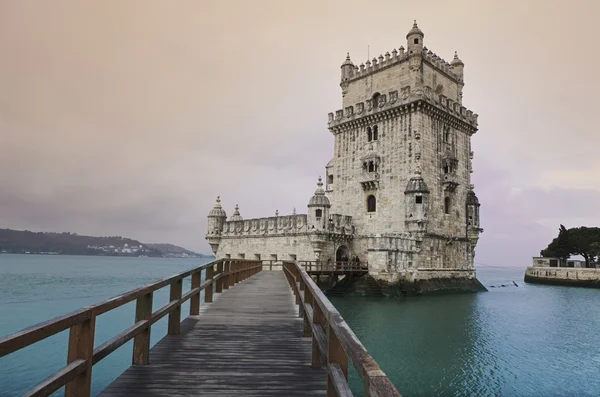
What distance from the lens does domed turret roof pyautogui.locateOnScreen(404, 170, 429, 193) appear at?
101 feet

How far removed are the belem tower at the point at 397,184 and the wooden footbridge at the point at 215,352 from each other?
22.8 metres

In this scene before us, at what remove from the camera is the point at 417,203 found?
30953 millimetres

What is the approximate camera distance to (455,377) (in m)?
12.5

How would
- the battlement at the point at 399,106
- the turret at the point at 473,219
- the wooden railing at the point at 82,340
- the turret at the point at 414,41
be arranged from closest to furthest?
1. the wooden railing at the point at 82,340
2. the battlement at the point at 399,106
3. the turret at the point at 414,41
4. the turret at the point at 473,219

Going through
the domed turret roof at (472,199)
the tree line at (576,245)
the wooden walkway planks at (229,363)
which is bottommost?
the wooden walkway planks at (229,363)

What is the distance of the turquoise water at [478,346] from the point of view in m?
12.0

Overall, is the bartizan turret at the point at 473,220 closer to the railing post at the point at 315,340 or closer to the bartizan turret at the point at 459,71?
the bartizan turret at the point at 459,71

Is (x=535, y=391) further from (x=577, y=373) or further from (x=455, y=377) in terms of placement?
(x=577, y=373)

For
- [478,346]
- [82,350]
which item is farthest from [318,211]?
[82,350]

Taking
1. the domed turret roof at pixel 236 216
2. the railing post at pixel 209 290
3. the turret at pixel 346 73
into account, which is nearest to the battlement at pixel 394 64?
the turret at pixel 346 73

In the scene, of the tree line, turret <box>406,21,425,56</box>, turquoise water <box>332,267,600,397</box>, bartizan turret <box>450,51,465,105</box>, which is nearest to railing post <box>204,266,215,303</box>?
turquoise water <box>332,267,600,397</box>

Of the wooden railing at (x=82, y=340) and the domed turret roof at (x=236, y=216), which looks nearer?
the wooden railing at (x=82, y=340)

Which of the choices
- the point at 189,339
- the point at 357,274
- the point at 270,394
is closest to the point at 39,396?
the point at 270,394

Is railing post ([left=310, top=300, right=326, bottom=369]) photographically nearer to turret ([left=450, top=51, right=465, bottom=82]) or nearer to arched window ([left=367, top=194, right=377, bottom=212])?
arched window ([left=367, top=194, right=377, bottom=212])
